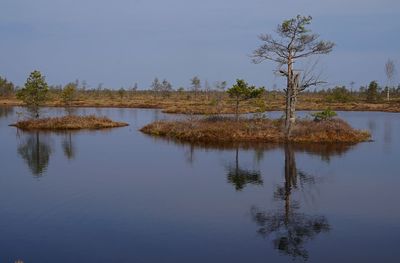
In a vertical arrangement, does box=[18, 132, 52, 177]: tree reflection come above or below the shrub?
below

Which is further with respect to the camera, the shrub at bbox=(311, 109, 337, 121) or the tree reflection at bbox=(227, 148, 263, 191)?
the shrub at bbox=(311, 109, 337, 121)

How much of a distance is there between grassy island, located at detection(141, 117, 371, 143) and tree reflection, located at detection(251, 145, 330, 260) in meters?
17.7

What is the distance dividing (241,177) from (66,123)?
29.9m

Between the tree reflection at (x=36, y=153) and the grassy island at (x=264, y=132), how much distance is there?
11.3 m

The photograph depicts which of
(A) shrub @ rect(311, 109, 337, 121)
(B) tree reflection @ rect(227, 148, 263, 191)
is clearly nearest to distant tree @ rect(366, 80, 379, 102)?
(A) shrub @ rect(311, 109, 337, 121)

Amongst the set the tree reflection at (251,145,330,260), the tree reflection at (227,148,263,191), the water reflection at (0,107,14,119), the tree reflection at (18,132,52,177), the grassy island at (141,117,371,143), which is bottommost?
the tree reflection at (251,145,330,260)

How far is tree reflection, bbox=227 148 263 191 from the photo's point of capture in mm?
22312

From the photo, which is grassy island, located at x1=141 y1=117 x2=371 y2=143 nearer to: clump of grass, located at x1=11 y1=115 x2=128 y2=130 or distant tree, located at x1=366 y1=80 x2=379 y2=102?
clump of grass, located at x1=11 y1=115 x2=128 y2=130

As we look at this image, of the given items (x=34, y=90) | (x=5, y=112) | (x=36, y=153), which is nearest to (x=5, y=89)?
(x=5, y=112)

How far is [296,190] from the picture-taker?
2083 cm

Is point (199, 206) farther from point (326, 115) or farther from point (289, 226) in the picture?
point (326, 115)

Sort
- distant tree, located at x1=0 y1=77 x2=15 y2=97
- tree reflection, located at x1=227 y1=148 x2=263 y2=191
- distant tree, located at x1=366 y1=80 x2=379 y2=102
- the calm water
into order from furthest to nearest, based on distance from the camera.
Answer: distant tree, located at x1=0 y1=77 x2=15 y2=97 → distant tree, located at x1=366 y1=80 x2=379 y2=102 → tree reflection, located at x1=227 y1=148 x2=263 y2=191 → the calm water

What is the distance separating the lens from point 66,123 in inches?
1912

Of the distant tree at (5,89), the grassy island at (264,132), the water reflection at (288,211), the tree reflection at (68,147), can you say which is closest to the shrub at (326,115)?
the grassy island at (264,132)
